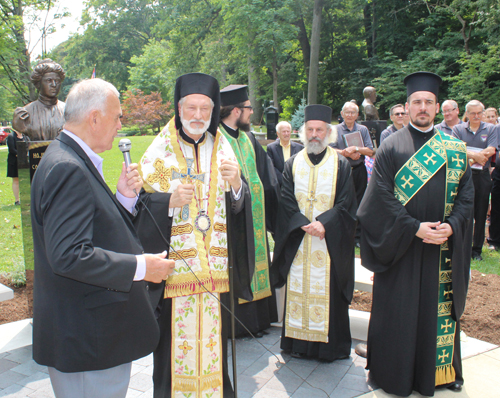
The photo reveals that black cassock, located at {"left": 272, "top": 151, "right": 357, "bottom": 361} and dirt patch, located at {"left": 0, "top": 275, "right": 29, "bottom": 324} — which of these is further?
dirt patch, located at {"left": 0, "top": 275, "right": 29, "bottom": 324}

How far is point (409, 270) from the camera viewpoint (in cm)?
343

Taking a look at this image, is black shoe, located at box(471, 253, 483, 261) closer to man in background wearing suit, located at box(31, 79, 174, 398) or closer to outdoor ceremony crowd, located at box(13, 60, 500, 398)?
outdoor ceremony crowd, located at box(13, 60, 500, 398)

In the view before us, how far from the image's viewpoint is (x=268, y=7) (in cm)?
2412

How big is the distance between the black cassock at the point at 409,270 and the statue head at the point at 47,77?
334cm

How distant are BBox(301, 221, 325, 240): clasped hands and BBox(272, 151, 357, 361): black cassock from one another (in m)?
0.04

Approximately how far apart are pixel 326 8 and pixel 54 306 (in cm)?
3066

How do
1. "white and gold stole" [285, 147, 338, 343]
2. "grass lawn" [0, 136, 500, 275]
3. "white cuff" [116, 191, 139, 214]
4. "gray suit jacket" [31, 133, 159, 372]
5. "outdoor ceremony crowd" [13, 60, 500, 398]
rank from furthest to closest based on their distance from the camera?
"grass lawn" [0, 136, 500, 275] < "white and gold stole" [285, 147, 338, 343] < "white cuff" [116, 191, 139, 214] < "outdoor ceremony crowd" [13, 60, 500, 398] < "gray suit jacket" [31, 133, 159, 372]

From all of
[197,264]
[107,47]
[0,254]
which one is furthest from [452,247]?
[107,47]

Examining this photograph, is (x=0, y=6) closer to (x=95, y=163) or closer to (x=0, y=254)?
(x=0, y=254)

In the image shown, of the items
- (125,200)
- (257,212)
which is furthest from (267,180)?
(125,200)

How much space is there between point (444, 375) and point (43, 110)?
4539mm

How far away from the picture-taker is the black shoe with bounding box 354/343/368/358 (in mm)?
4118

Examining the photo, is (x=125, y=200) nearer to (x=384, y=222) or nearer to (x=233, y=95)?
(x=384, y=222)

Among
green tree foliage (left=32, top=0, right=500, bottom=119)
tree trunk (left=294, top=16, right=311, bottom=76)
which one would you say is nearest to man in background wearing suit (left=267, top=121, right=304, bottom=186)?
green tree foliage (left=32, top=0, right=500, bottom=119)
